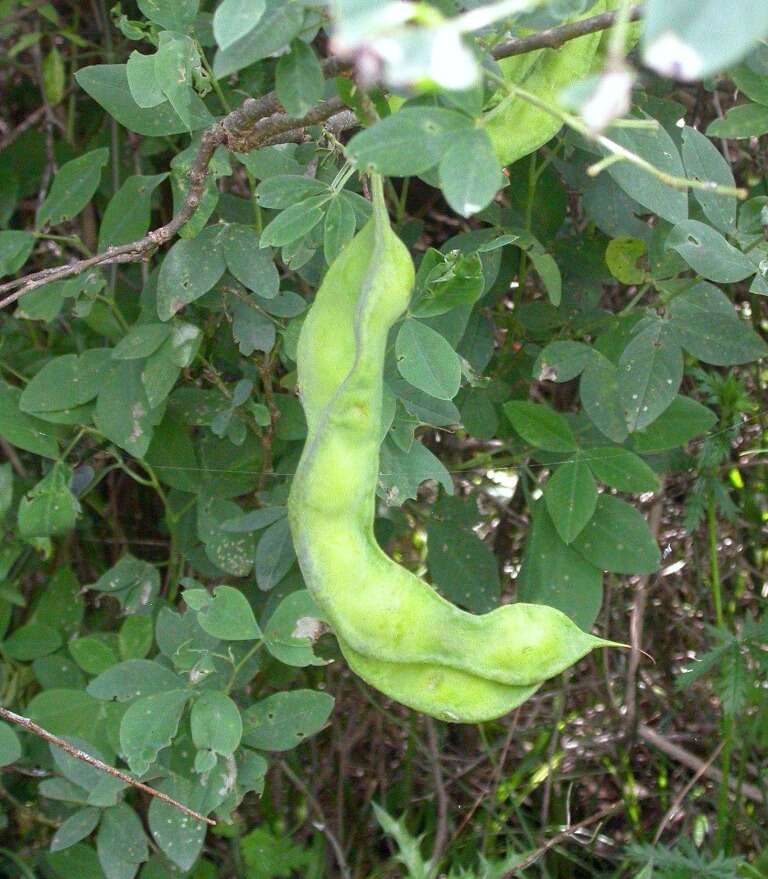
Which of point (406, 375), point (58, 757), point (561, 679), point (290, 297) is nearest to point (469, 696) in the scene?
point (406, 375)

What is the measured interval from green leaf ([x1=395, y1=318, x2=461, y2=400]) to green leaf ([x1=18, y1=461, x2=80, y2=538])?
0.63 m

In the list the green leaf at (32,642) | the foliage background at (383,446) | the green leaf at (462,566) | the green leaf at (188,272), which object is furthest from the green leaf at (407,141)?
the green leaf at (32,642)

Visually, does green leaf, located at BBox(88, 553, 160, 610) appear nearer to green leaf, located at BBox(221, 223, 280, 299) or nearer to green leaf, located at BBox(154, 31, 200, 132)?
green leaf, located at BBox(221, 223, 280, 299)

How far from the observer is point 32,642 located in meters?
1.74

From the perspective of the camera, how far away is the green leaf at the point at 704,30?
439mm

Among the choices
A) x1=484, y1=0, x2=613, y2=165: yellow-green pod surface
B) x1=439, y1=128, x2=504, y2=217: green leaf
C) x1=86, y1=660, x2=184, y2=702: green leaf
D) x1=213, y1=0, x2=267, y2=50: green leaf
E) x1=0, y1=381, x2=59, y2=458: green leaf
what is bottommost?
x1=86, y1=660, x2=184, y2=702: green leaf

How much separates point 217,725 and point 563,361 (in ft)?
2.10

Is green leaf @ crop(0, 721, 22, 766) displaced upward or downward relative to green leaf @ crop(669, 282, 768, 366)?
downward

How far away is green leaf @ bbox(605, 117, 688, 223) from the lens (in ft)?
3.71

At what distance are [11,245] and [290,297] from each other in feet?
1.42

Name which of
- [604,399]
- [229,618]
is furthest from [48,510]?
[604,399]

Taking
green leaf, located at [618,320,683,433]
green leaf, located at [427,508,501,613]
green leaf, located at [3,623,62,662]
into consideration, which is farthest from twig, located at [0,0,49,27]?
green leaf, located at [618,320,683,433]

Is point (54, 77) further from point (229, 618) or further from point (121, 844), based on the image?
point (121, 844)

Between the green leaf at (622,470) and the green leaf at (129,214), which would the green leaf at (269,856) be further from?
the green leaf at (129,214)
